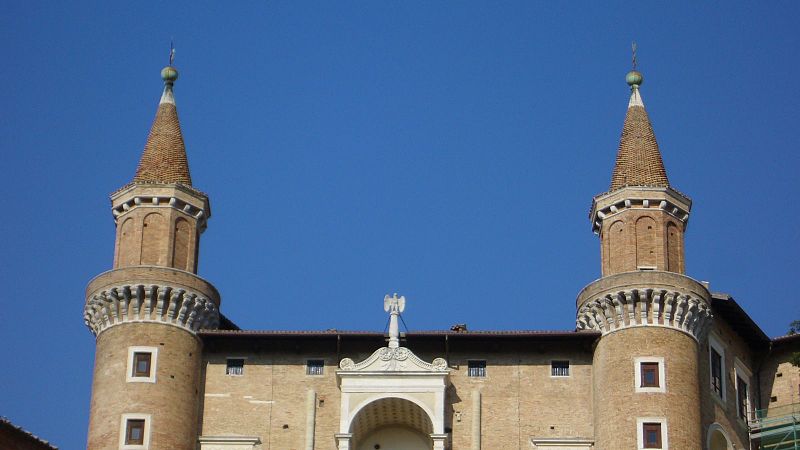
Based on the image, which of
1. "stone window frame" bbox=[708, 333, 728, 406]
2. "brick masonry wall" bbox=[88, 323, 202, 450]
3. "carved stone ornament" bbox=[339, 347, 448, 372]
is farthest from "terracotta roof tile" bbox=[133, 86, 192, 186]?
"stone window frame" bbox=[708, 333, 728, 406]

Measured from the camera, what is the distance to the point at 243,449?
6538 cm

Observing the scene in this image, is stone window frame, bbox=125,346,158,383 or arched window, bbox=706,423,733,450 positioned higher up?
stone window frame, bbox=125,346,158,383

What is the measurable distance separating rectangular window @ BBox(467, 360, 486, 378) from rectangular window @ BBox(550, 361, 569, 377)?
7.04 ft

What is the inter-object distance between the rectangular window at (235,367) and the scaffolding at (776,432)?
16806 mm

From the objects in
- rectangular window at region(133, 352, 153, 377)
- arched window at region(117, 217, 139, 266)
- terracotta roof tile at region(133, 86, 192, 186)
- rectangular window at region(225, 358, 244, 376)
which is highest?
terracotta roof tile at region(133, 86, 192, 186)

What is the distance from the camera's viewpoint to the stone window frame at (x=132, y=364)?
2547 inches

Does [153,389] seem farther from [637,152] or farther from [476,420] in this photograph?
[637,152]

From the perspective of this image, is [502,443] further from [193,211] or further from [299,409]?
[193,211]

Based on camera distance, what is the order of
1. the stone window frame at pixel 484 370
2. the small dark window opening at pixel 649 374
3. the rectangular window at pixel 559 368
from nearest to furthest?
the small dark window opening at pixel 649 374 → the stone window frame at pixel 484 370 → the rectangular window at pixel 559 368

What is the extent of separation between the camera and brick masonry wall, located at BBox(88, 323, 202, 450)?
64125 mm

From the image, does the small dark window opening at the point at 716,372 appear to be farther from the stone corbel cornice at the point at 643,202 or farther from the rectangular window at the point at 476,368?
the rectangular window at the point at 476,368

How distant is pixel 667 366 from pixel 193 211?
16209mm

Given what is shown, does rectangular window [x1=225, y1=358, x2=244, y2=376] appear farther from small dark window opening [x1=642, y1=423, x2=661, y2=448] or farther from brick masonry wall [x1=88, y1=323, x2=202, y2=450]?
small dark window opening [x1=642, y1=423, x2=661, y2=448]

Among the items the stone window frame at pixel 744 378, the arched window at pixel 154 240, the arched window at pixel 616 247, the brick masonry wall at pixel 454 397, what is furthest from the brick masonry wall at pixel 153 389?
the stone window frame at pixel 744 378
